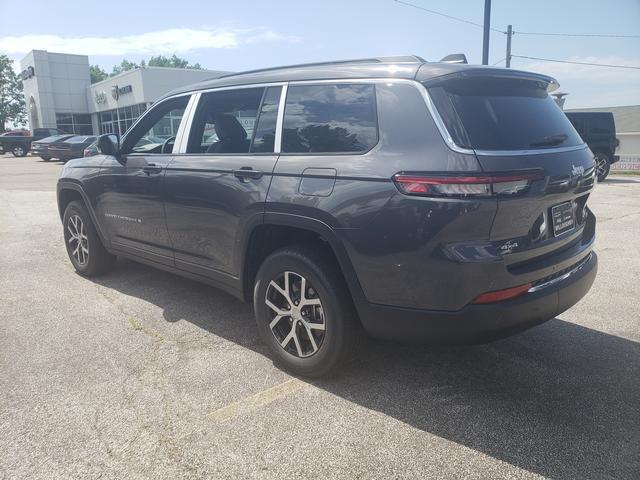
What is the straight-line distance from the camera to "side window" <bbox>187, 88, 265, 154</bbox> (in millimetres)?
3553

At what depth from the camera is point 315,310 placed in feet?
10.1

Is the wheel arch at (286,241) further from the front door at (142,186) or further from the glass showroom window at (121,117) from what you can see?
the glass showroom window at (121,117)

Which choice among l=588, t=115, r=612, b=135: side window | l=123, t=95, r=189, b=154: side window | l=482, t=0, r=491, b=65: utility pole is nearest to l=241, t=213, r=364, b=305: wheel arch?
l=123, t=95, r=189, b=154: side window

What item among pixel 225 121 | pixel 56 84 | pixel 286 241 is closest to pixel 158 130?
pixel 225 121

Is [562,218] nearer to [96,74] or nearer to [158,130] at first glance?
[158,130]

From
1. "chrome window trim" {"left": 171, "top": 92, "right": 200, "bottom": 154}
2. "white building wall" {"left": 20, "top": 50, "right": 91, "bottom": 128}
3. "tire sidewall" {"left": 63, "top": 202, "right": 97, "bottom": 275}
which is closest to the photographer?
"chrome window trim" {"left": 171, "top": 92, "right": 200, "bottom": 154}

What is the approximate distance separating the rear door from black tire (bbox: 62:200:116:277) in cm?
394

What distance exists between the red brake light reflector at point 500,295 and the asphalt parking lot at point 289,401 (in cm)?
70

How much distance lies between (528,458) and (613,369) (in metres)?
1.26

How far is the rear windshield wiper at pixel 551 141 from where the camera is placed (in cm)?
277

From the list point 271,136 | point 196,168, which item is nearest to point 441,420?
point 271,136

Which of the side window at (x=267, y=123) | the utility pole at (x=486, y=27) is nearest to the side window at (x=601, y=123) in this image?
the utility pole at (x=486, y=27)

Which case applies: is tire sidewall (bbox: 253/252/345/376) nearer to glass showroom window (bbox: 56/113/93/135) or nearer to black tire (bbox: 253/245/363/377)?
black tire (bbox: 253/245/363/377)

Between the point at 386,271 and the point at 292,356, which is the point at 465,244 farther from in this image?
the point at 292,356
